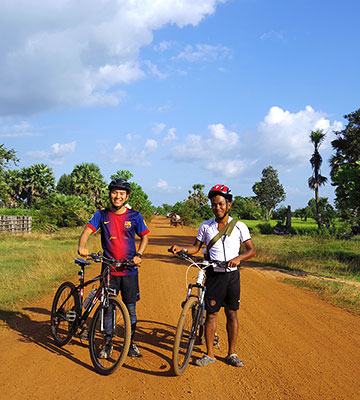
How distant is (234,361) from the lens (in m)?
4.15

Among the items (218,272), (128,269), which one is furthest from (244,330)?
(128,269)

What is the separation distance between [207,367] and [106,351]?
1.19m

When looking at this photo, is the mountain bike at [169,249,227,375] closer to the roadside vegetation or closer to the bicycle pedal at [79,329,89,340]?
the bicycle pedal at [79,329,89,340]

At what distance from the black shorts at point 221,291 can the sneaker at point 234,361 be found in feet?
1.92

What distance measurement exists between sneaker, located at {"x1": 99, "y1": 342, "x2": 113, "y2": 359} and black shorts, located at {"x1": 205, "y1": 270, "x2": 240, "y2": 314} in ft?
3.99

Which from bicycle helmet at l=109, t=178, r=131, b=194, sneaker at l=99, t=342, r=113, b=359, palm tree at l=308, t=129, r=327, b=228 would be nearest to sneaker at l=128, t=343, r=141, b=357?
sneaker at l=99, t=342, r=113, b=359

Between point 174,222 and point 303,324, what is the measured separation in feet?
107

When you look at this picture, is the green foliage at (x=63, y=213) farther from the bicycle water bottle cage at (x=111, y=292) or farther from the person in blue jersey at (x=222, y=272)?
the person in blue jersey at (x=222, y=272)

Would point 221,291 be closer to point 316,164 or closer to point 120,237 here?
point 120,237

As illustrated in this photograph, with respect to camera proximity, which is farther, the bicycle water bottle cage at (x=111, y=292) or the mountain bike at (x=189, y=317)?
the bicycle water bottle cage at (x=111, y=292)

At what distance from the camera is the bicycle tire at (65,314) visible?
446 cm

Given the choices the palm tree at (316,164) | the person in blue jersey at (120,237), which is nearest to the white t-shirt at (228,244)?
the person in blue jersey at (120,237)

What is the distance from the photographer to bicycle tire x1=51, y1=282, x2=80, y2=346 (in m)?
4.46

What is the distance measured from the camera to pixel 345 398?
353 centimetres
